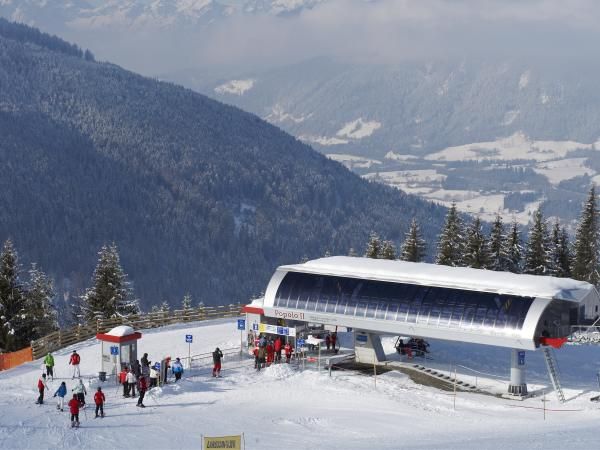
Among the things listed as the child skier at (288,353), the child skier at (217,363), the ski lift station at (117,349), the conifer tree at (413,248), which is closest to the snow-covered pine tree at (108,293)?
the child skier at (288,353)

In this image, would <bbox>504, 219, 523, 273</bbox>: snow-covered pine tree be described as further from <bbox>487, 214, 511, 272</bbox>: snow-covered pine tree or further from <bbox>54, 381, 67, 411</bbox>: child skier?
<bbox>54, 381, 67, 411</bbox>: child skier

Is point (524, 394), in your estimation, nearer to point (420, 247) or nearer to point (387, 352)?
point (387, 352)

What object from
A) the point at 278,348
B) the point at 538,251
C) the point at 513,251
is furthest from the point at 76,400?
the point at 538,251

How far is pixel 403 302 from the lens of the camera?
52.1 m

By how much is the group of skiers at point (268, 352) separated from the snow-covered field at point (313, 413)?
2.58 feet

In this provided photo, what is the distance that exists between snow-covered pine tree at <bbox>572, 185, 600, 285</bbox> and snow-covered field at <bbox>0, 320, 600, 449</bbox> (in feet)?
95.0

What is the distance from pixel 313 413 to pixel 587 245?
1913 inches

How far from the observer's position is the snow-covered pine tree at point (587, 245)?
85562 millimetres

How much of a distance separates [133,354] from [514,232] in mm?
43415

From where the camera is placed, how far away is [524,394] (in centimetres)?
4906

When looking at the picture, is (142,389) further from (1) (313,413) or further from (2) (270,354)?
Result: (2) (270,354)

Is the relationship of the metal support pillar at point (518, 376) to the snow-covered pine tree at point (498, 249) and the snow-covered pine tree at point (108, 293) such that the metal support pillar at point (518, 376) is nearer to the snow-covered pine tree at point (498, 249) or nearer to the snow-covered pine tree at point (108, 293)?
the snow-covered pine tree at point (108, 293)

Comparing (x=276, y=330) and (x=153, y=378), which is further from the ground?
(x=276, y=330)

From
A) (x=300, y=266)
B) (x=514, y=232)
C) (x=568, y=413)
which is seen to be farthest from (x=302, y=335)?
(x=514, y=232)
